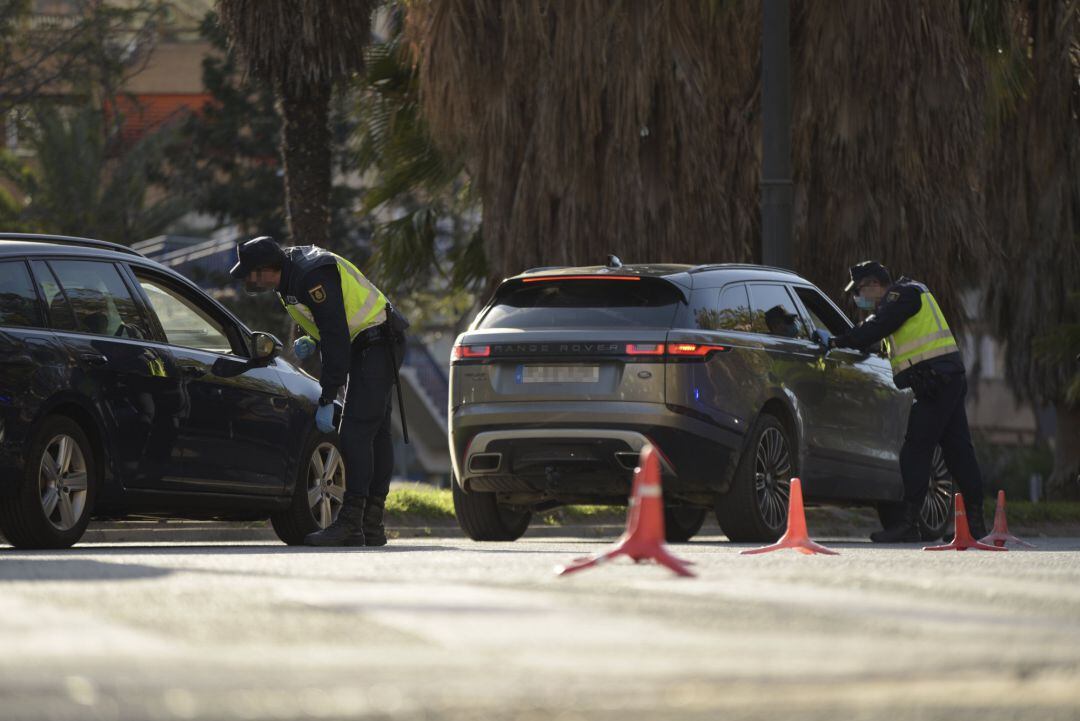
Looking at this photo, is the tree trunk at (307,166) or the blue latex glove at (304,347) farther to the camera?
the tree trunk at (307,166)

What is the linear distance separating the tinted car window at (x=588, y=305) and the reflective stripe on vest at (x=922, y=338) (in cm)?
162

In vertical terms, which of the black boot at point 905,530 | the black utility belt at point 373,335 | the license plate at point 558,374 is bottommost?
the black boot at point 905,530

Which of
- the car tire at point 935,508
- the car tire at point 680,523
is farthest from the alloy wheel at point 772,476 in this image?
the car tire at point 935,508

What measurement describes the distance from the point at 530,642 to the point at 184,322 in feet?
23.0

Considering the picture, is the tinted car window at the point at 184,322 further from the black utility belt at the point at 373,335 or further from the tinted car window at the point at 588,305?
the tinted car window at the point at 588,305

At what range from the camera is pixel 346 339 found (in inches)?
453

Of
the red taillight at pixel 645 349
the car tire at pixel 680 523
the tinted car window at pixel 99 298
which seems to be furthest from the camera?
the car tire at pixel 680 523

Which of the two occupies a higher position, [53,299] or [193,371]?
[53,299]

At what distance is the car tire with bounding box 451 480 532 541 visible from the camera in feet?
42.4

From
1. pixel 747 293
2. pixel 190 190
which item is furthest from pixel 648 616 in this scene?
pixel 190 190

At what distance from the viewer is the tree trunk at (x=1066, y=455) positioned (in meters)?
26.1

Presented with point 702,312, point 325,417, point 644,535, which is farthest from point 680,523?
point 644,535

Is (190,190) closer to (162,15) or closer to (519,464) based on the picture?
(162,15)

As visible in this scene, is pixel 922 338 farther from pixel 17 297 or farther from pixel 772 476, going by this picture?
pixel 17 297
